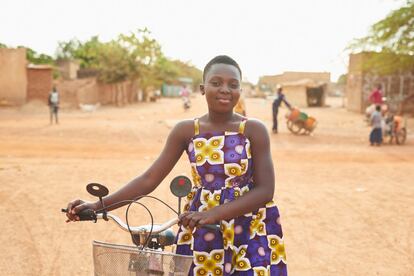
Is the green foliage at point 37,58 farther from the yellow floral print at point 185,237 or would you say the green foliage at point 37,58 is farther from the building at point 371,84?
the yellow floral print at point 185,237

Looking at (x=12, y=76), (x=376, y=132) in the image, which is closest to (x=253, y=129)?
(x=376, y=132)

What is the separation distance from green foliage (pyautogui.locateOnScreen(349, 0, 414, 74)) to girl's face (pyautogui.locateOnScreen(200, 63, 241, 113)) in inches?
741

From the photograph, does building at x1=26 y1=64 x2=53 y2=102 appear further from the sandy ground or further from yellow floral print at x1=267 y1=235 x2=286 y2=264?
yellow floral print at x1=267 y1=235 x2=286 y2=264

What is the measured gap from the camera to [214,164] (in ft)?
6.66

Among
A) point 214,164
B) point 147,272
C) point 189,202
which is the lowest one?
point 147,272

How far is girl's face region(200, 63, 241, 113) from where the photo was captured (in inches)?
81.9

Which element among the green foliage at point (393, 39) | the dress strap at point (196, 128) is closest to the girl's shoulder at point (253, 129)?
the dress strap at point (196, 128)

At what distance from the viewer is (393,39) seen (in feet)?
65.0

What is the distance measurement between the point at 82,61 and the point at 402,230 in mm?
44706

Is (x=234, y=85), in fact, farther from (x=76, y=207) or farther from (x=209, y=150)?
(x=76, y=207)

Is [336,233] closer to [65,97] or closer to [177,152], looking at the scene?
[177,152]

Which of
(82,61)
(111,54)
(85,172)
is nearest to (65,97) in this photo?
(111,54)

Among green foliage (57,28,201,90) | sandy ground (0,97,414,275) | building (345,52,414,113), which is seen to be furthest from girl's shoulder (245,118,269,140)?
green foliage (57,28,201,90)

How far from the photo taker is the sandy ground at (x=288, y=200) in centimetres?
455
